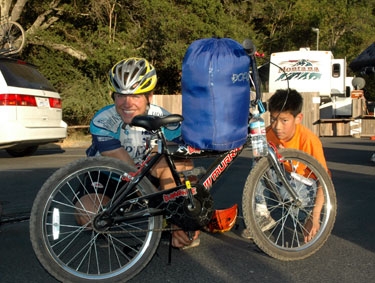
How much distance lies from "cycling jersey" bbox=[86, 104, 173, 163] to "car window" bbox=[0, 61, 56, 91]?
6123 mm

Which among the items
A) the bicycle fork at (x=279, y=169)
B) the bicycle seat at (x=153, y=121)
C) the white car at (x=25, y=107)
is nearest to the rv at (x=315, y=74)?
the white car at (x=25, y=107)

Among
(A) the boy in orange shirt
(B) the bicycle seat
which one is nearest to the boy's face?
(A) the boy in orange shirt

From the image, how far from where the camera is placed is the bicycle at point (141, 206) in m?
3.58

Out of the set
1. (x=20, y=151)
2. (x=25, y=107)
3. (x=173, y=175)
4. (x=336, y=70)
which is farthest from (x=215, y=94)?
(x=336, y=70)

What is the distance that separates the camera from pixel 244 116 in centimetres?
390

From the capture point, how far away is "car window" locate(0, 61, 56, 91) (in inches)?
392

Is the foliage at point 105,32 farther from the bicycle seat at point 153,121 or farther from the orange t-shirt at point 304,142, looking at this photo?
the bicycle seat at point 153,121

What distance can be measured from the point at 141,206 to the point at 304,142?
162cm

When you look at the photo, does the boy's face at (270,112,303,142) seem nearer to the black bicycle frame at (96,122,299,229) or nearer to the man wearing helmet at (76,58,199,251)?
the black bicycle frame at (96,122,299,229)

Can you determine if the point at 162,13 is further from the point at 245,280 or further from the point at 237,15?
the point at 245,280

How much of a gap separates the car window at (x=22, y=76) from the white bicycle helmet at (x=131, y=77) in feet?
20.5

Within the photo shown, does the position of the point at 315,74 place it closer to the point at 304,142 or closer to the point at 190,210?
the point at 304,142

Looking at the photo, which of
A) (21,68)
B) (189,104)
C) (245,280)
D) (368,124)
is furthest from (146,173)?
(368,124)

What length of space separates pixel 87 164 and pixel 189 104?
80 centimetres
